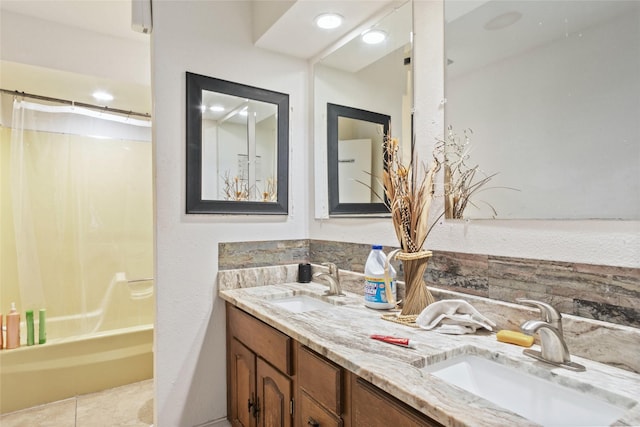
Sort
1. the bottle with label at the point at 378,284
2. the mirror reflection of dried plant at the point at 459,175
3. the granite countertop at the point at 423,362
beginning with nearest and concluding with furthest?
1. the granite countertop at the point at 423,362
2. the mirror reflection of dried plant at the point at 459,175
3. the bottle with label at the point at 378,284

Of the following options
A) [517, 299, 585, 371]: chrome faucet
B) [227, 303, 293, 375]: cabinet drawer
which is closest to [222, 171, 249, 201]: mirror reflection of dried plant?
[227, 303, 293, 375]: cabinet drawer

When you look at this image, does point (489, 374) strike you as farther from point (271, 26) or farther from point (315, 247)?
point (271, 26)

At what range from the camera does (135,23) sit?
1.69 meters

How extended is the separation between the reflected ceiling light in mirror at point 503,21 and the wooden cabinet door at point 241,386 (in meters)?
1.63

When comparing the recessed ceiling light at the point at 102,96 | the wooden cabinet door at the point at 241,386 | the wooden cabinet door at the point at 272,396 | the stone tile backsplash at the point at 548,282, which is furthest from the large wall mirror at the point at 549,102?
the recessed ceiling light at the point at 102,96

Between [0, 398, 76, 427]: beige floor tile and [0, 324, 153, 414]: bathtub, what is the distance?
0.05 metres

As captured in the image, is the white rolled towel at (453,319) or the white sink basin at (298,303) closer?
the white rolled towel at (453,319)

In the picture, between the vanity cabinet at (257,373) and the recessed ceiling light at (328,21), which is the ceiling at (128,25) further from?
the vanity cabinet at (257,373)

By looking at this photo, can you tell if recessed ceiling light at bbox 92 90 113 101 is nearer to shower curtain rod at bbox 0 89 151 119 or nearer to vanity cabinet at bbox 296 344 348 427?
shower curtain rod at bbox 0 89 151 119

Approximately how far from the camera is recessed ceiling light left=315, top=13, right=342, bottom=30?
5.66 feet

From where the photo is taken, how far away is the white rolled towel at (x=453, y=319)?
3.74 ft

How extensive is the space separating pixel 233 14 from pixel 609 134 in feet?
6.10

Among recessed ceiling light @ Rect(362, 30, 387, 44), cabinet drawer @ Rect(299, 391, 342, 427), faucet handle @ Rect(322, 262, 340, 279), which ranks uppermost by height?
recessed ceiling light @ Rect(362, 30, 387, 44)

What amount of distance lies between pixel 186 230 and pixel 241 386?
829 mm
